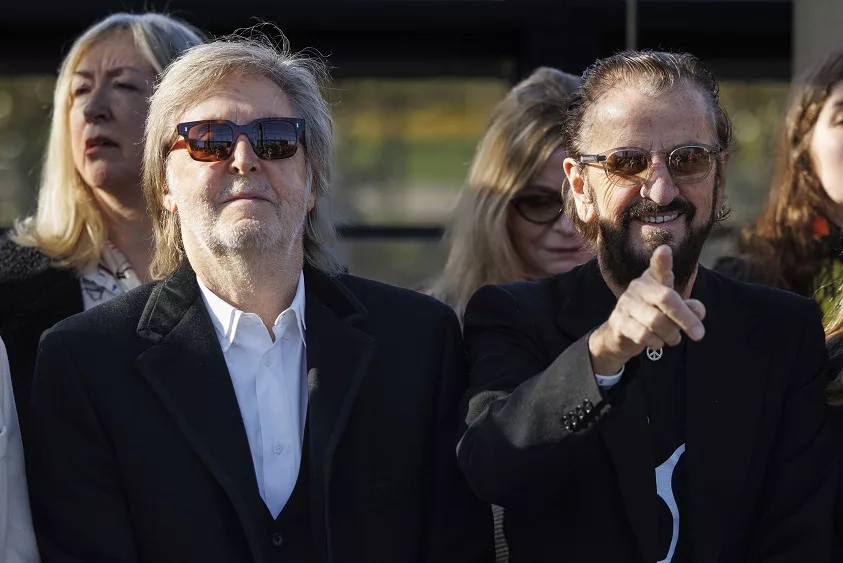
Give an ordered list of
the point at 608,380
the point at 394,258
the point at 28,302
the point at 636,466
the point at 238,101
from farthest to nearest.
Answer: the point at 394,258 < the point at 28,302 < the point at 238,101 < the point at 636,466 < the point at 608,380

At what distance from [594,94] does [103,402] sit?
1.28 meters

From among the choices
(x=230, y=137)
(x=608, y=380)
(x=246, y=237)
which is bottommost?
(x=608, y=380)

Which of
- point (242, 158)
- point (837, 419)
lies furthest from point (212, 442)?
point (837, 419)

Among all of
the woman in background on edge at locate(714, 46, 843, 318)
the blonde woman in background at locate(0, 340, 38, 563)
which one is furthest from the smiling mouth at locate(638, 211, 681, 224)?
the blonde woman in background at locate(0, 340, 38, 563)

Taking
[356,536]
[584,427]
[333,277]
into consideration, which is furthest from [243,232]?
[584,427]

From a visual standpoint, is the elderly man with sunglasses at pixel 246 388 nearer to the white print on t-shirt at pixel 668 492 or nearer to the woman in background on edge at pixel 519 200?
the white print on t-shirt at pixel 668 492

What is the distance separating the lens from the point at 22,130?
5184mm

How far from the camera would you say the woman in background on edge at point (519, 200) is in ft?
12.0

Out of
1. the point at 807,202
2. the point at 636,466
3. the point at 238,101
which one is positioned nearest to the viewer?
the point at 636,466

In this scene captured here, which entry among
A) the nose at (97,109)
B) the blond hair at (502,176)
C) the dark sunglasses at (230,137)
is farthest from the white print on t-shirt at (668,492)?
the nose at (97,109)

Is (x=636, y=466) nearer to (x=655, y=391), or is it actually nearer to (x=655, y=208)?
(x=655, y=391)

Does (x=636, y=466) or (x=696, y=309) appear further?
(x=636, y=466)

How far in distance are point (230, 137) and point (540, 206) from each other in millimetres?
Result: 1246

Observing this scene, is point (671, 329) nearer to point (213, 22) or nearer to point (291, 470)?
point (291, 470)
